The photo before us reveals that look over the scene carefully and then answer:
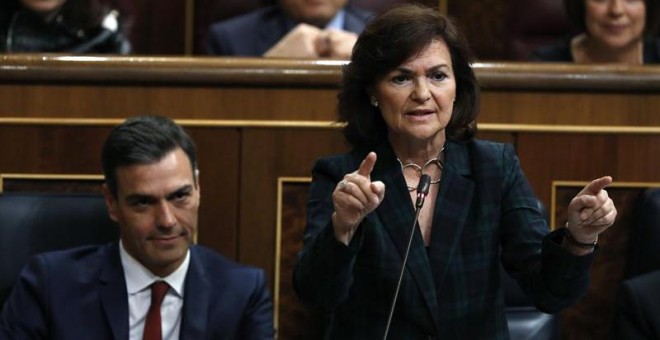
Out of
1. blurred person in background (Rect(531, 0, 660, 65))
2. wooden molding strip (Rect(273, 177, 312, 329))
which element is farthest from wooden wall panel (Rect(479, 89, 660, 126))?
blurred person in background (Rect(531, 0, 660, 65))

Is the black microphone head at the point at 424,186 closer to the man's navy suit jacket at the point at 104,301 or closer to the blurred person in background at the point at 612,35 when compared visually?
the man's navy suit jacket at the point at 104,301

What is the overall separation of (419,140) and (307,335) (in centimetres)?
54

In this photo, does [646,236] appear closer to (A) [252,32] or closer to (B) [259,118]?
(B) [259,118]

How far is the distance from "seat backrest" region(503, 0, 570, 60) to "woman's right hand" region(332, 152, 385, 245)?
144 cm

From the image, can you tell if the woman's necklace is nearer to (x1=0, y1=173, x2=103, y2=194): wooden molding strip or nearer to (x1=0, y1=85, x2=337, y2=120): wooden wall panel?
(x1=0, y1=85, x2=337, y2=120): wooden wall panel

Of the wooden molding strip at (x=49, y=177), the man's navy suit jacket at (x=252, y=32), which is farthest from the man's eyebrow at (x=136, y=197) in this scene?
the man's navy suit jacket at (x=252, y=32)

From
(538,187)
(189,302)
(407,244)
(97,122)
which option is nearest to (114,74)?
(97,122)

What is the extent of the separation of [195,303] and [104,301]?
0.11 m

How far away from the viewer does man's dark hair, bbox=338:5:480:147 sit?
4.18 feet

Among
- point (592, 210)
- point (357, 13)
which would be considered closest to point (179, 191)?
point (592, 210)

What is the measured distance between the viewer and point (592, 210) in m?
1.15

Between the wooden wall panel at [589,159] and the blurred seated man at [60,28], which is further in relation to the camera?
the blurred seated man at [60,28]

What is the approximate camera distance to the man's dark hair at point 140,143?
160 cm

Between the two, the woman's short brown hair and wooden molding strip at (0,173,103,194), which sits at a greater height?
the woman's short brown hair
